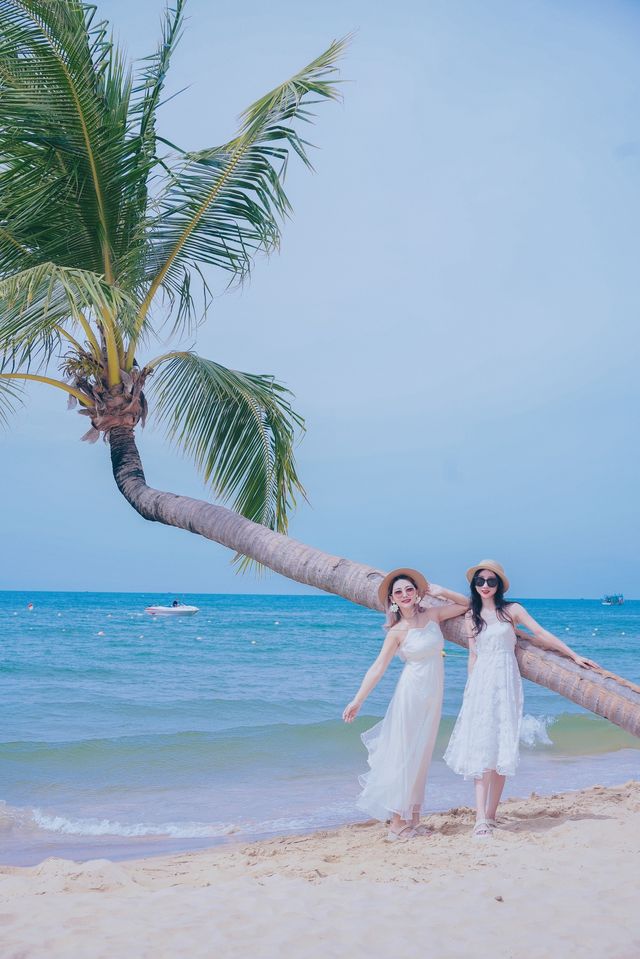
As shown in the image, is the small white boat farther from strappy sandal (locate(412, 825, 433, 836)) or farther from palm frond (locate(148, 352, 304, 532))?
strappy sandal (locate(412, 825, 433, 836))

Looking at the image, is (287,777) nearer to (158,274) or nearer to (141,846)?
(141,846)

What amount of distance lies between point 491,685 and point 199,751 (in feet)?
23.9

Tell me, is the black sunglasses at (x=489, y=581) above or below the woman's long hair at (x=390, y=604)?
above

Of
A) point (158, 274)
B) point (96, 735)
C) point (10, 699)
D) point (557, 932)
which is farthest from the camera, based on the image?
point (10, 699)

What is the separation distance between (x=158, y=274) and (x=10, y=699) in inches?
453

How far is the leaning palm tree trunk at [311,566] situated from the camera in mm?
4930

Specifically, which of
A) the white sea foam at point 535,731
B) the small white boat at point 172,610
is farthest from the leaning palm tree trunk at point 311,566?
the small white boat at point 172,610

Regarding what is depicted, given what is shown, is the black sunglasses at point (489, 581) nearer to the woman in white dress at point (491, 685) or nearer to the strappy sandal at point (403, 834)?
the woman in white dress at point (491, 685)

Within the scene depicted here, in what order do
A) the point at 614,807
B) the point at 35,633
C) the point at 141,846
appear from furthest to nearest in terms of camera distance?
1. the point at 35,633
2. the point at 141,846
3. the point at 614,807

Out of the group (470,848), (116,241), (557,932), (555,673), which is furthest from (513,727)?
(116,241)

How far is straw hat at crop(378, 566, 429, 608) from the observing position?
5.47 meters

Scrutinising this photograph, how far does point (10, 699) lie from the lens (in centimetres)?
1639

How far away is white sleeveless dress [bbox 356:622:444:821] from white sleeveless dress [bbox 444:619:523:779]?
23 cm

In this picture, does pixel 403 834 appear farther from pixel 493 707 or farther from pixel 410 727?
pixel 493 707
